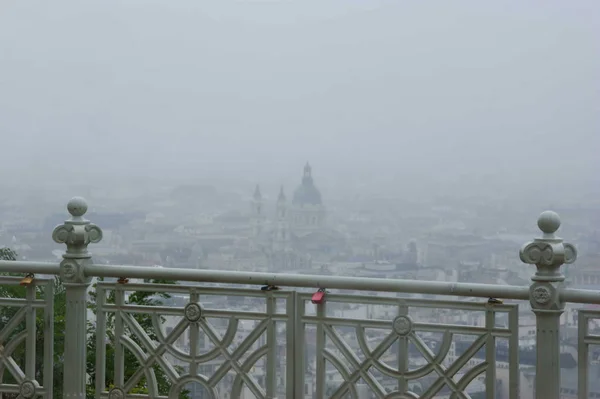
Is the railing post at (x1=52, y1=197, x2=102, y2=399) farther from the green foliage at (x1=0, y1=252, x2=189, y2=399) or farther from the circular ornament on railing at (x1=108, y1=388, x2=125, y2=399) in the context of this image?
the green foliage at (x1=0, y1=252, x2=189, y2=399)

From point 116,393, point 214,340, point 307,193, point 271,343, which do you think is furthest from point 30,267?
point 307,193

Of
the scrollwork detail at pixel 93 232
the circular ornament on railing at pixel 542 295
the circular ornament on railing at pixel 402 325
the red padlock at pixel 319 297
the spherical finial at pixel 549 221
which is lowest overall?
the circular ornament on railing at pixel 402 325

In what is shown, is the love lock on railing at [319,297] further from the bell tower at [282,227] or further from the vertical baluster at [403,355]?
the bell tower at [282,227]

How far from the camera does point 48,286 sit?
337cm

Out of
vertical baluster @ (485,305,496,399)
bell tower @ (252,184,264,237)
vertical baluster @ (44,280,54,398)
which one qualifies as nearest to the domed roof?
bell tower @ (252,184,264,237)

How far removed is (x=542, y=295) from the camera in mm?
2809

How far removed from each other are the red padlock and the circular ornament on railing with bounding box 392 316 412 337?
263 mm

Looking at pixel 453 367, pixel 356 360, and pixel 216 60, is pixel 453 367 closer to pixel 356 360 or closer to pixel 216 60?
pixel 356 360

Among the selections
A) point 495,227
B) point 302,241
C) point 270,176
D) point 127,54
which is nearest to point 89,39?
point 127,54

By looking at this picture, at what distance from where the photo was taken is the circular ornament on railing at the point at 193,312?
318 centimetres

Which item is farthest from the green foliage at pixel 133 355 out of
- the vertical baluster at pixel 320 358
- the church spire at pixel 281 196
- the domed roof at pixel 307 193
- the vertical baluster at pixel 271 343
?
the church spire at pixel 281 196

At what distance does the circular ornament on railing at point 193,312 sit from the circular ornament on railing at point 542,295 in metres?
1.18

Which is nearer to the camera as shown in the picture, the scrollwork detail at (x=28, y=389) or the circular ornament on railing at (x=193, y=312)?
the circular ornament on railing at (x=193, y=312)

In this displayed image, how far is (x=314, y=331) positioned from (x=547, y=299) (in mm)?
812
